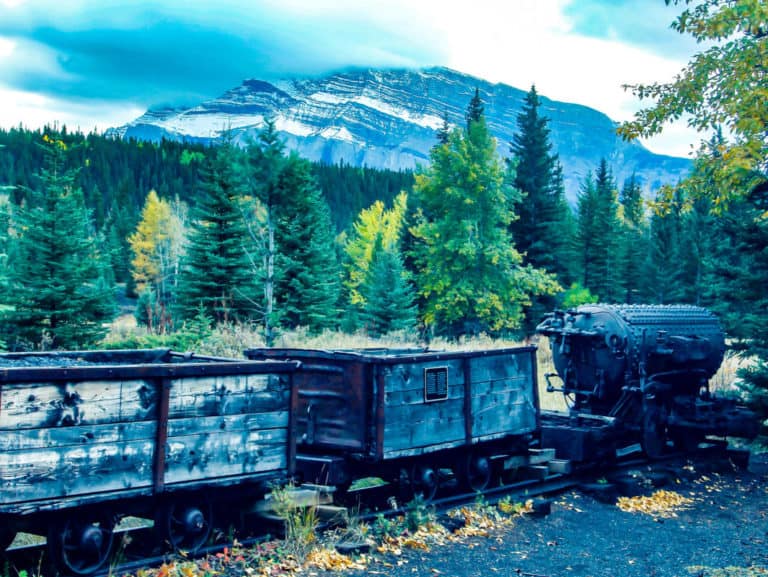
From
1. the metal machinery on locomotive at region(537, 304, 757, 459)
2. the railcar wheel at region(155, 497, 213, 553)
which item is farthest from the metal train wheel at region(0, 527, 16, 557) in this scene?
the metal machinery on locomotive at region(537, 304, 757, 459)

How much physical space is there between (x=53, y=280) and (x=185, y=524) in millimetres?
11899

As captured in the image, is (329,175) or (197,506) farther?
(329,175)

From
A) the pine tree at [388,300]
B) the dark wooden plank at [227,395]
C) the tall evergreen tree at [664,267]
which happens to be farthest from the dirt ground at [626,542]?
the tall evergreen tree at [664,267]

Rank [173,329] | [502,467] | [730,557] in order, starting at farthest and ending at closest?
[173,329], [502,467], [730,557]

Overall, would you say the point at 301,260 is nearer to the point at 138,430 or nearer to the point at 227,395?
the point at 227,395

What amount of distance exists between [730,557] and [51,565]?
6882mm

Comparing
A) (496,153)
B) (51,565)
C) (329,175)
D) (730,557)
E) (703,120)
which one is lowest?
(730,557)

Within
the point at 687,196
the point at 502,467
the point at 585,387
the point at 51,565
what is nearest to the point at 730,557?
the point at 502,467

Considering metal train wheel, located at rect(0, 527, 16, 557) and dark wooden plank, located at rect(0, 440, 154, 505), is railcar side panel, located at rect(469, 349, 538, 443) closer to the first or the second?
dark wooden plank, located at rect(0, 440, 154, 505)

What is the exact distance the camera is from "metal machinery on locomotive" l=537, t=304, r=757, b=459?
12266mm

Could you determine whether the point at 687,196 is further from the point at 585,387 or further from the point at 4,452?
the point at 4,452

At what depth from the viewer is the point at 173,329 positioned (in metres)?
23.1

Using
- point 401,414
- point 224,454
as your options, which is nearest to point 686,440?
point 401,414

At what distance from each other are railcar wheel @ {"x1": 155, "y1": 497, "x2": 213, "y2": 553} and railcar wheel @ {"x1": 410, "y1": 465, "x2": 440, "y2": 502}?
115 inches
